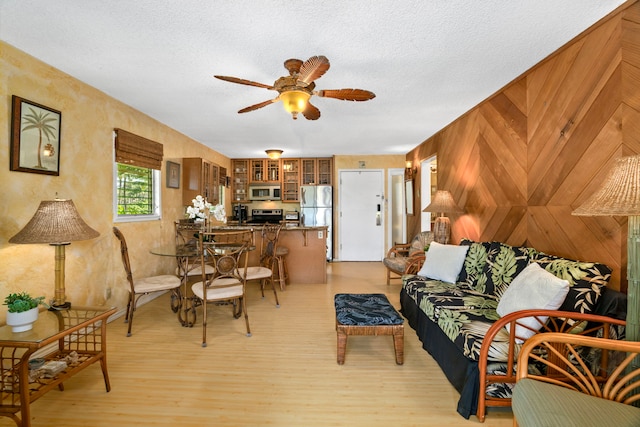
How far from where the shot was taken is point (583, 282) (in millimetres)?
1665

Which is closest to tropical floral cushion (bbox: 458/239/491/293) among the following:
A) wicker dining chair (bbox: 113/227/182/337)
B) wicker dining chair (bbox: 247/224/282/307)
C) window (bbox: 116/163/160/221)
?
wicker dining chair (bbox: 247/224/282/307)

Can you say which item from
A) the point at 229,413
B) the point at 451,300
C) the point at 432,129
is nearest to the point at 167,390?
the point at 229,413

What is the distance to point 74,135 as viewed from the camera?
8.59 ft

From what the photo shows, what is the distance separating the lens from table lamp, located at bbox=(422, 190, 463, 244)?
3.61 metres

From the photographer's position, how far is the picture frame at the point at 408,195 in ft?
18.6

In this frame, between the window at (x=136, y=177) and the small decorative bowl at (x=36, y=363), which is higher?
the window at (x=136, y=177)

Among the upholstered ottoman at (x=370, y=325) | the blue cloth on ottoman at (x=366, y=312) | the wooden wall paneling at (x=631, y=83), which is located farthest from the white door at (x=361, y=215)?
the wooden wall paneling at (x=631, y=83)

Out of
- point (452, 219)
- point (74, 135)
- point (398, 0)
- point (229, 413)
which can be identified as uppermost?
point (398, 0)

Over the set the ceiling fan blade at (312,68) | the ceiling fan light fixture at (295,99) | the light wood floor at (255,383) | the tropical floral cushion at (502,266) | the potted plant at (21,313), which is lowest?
the light wood floor at (255,383)

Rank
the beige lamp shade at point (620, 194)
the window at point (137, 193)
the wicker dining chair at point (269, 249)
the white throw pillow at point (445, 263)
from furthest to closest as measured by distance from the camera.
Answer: the wicker dining chair at point (269, 249) → the window at point (137, 193) → the white throw pillow at point (445, 263) → the beige lamp shade at point (620, 194)

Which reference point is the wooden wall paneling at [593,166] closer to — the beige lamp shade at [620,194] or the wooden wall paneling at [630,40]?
the wooden wall paneling at [630,40]

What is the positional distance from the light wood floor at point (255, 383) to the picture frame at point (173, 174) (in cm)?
196

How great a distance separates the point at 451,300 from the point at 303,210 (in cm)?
427

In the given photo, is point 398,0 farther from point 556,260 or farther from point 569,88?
point 556,260
